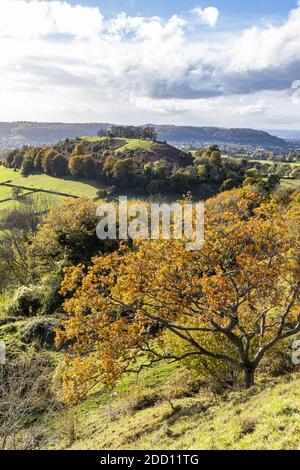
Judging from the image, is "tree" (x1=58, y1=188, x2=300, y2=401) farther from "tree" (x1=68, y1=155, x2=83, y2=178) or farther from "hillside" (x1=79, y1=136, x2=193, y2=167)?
"hillside" (x1=79, y1=136, x2=193, y2=167)

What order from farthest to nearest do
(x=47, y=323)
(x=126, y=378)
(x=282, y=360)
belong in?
1. (x=47, y=323)
2. (x=126, y=378)
3. (x=282, y=360)

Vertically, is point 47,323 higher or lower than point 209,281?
lower

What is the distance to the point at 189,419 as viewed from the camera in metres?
12.9

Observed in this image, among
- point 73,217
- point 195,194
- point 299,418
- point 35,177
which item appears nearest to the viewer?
point 299,418

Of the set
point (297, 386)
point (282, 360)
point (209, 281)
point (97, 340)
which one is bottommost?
point (282, 360)

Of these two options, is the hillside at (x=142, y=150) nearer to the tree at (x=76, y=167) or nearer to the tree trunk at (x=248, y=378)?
the tree at (x=76, y=167)

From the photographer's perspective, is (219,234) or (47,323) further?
(47,323)

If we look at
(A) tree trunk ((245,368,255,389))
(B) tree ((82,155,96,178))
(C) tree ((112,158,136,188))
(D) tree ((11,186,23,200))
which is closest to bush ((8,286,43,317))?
(A) tree trunk ((245,368,255,389))

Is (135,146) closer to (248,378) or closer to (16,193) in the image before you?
(16,193)

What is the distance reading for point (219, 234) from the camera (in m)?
14.3

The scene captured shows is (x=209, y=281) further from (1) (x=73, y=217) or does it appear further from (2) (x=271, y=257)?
(1) (x=73, y=217)

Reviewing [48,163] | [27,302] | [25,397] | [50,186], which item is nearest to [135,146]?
[48,163]
